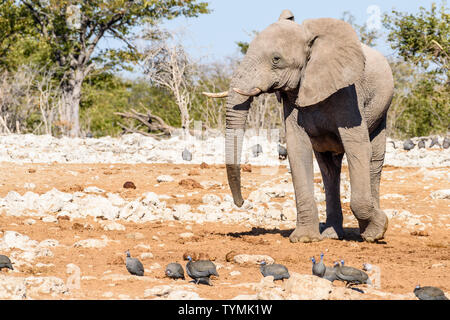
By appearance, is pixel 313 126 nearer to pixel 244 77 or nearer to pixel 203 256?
pixel 244 77

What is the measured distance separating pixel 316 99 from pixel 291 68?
0.46 m

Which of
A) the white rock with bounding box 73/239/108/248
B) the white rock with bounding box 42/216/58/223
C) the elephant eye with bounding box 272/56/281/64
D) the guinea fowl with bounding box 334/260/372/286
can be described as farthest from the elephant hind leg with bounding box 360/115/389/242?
the white rock with bounding box 42/216/58/223

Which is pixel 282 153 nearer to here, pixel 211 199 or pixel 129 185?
pixel 129 185

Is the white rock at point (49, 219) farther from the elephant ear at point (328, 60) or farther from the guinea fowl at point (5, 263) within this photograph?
the elephant ear at point (328, 60)

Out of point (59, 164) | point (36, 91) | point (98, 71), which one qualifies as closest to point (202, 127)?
point (98, 71)

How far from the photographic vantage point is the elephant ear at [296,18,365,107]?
768 centimetres

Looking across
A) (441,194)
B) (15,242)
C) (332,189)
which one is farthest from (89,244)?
(441,194)

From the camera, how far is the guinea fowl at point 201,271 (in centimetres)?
574

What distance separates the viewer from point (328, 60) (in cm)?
776

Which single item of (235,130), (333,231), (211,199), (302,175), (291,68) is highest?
(291,68)

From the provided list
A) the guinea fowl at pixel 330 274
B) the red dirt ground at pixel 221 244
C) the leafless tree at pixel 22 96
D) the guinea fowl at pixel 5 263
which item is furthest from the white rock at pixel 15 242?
the leafless tree at pixel 22 96

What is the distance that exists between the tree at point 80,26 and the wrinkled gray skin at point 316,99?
19.6 metres

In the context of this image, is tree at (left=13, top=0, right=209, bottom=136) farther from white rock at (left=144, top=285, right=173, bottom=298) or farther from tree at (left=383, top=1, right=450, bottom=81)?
white rock at (left=144, top=285, right=173, bottom=298)

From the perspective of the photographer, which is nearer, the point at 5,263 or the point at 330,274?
the point at 330,274
